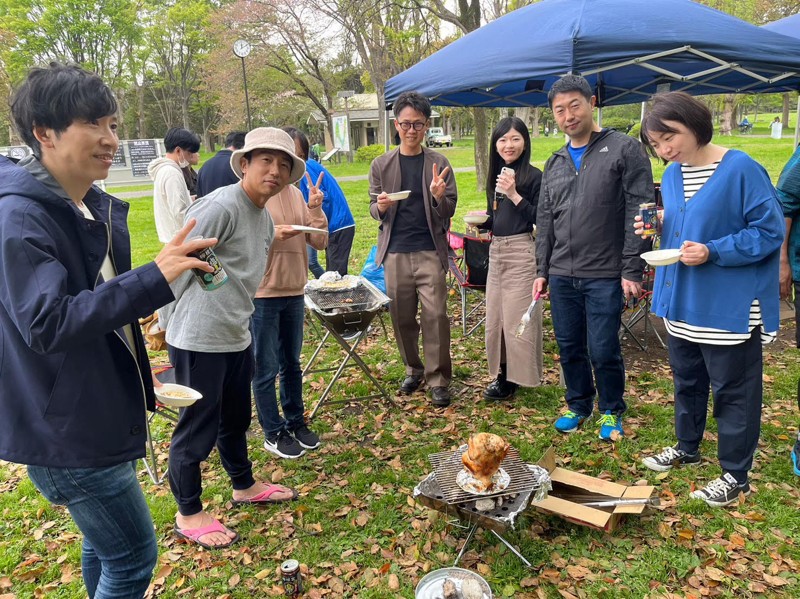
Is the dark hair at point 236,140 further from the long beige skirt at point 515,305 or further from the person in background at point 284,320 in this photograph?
the long beige skirt at point 515,305

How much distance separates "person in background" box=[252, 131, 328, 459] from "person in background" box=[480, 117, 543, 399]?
4.60 ft

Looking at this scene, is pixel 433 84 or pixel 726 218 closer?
pixel 726 218

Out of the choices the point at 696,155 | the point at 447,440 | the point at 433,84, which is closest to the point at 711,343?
the point at 696,155

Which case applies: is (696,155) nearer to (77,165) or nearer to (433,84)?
(77,165)

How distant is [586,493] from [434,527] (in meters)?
0.89

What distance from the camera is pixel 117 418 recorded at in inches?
64.7

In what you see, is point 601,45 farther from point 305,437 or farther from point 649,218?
point 305,437

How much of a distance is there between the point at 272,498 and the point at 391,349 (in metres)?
2.54

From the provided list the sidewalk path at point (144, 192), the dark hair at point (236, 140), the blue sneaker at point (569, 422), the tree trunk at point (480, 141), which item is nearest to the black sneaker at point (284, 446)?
the blue sneaker at point (569, 422)

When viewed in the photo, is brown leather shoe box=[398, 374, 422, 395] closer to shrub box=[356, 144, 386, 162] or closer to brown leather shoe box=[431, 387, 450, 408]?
brown leather shoe box=[431, 387, 450, 408]

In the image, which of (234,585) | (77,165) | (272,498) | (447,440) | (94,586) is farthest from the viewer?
(447,440)

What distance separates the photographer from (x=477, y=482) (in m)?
2.68

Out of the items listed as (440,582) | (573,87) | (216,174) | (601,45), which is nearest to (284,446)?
(440,582)

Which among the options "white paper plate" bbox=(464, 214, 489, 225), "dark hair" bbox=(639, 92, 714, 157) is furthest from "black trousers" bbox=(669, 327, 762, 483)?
"white paper plate" bbox=(464, 214, 489, 225)
